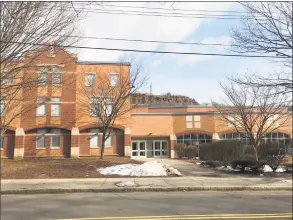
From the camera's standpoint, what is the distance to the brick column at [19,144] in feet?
137

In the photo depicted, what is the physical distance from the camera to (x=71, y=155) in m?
42.3

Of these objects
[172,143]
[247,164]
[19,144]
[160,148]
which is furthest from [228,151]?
[19,144]

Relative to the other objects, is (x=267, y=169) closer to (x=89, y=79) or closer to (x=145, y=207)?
(x=145, y=207)

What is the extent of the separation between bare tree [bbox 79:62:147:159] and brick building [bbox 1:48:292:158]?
24 centimetres

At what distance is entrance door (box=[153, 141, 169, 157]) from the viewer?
164 ft

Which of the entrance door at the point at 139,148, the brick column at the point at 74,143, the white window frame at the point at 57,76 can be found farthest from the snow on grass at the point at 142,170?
the entrance door at the point at 139,148

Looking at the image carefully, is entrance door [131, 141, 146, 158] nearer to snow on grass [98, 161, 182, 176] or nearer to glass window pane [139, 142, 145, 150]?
glass window pane [139, 142, 145, 150]

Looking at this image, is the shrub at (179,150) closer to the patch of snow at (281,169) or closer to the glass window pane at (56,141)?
the glass window pane at (56,141)

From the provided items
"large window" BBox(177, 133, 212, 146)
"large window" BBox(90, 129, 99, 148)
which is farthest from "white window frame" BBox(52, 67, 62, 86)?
"large window" BBox(177, 133, 212, 146)

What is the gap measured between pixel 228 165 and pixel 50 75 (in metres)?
15.3

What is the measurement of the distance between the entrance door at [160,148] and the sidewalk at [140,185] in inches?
1210

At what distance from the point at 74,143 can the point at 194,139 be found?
644 inches

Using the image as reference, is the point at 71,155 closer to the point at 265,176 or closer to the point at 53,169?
the point at 53,169

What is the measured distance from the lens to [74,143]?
42.6 m
